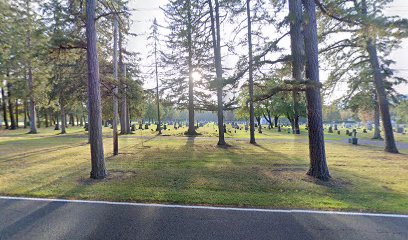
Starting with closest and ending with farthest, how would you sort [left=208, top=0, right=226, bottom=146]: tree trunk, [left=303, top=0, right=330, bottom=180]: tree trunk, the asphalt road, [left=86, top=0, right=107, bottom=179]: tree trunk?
1. the asphalt road
2. [left=303, top=0, right=330, bottom=180]: tree trunk
3. [left=86, top=0, right=107, bottom=179]: tree trunk
4. [left=208, top=0, right=226, bottom=146]: tree trunk

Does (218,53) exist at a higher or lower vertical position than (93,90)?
higher

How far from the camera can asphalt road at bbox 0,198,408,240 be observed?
3.84 metres

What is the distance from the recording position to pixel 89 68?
7508mm

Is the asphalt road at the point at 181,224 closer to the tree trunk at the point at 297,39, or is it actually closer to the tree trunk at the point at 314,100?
the tree trunk at the point at 314,100

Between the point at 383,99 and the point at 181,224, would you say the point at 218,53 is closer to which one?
the point at 383,99

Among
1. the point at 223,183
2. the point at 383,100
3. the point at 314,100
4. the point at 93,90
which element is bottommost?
the point at 223,183

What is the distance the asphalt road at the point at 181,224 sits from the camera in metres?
3.84

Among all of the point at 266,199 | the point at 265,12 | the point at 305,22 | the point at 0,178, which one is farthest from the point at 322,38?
the point at 0,178

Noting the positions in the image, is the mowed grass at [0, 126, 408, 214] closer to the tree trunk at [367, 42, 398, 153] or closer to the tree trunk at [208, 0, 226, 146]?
the tree trunk at [367, 42, 398, 153]

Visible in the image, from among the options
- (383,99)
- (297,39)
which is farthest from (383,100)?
(297,39)

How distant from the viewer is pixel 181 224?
4203 millimetres

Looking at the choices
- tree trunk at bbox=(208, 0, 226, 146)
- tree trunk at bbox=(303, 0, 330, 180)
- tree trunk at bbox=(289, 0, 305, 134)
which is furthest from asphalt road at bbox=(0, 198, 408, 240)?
tree trunk at bbox=(208, 0, 226, 146)

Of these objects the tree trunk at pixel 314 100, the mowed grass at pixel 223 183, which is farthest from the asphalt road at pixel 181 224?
the tree trunk at pixel 314 100

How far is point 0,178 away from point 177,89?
66.3ft
